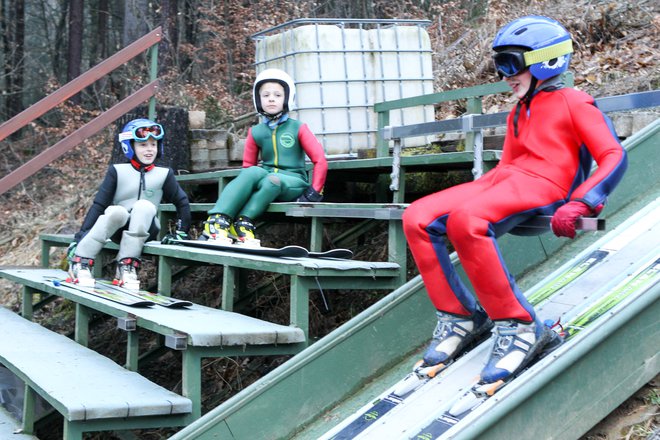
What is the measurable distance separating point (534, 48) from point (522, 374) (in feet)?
3.84

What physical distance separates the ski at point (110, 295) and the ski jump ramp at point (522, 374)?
1320 millimetres

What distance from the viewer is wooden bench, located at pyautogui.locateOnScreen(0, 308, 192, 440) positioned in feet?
12.0

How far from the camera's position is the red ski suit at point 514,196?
3.08 meters

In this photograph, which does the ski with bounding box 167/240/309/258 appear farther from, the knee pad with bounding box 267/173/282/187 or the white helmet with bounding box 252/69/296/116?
the white helmet with bounding box 252/69/296/116

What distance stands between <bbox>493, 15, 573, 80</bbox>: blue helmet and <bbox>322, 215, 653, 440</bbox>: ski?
3.04ft

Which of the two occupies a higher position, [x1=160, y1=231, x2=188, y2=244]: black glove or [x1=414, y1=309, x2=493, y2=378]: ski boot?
[x1=160, y1=231, x2=188, y2=244]: black glove

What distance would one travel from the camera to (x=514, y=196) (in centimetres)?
317

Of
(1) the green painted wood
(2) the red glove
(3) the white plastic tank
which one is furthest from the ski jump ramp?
(3) the white plastic tank

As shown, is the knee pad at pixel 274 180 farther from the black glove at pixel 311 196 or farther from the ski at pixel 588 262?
the ski at pixel 588 262

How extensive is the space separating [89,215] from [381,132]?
2026 millimetres

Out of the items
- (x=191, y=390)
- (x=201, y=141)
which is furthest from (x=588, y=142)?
(x=201, y=141)

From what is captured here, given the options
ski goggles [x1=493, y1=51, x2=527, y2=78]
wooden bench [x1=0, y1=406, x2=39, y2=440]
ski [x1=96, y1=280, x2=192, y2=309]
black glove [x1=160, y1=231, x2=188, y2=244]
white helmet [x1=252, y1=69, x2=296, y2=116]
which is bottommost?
wooden bench [x1=0, y1=406, x2=39, y2=440]

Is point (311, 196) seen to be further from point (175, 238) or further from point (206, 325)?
point (206, 325)

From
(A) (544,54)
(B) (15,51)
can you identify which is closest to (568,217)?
(A) (544,54)
